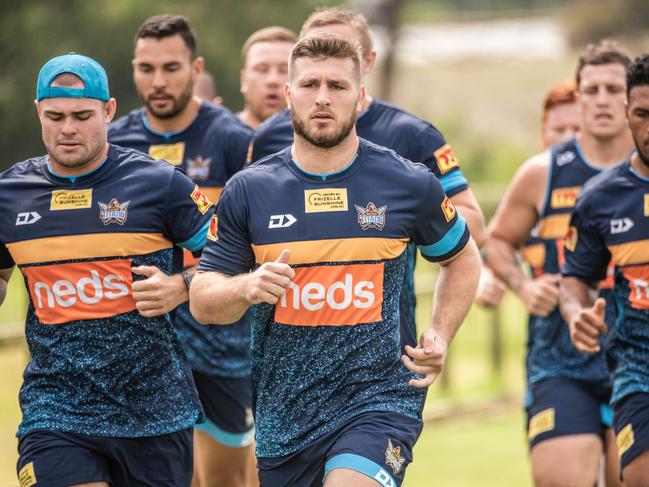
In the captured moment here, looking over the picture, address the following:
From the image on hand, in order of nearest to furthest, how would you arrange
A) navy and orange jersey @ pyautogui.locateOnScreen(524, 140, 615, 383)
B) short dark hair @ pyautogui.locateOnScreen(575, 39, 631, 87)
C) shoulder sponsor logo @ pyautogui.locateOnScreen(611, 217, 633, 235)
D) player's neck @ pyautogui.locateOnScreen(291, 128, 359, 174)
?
1. player's neck @ pyautogui.locateOnScreen(291, 128, 359, 174)
2. shoulder sponsor logo @ pyautogui.locateOnScreen(611, 217, 633, 235)
3. navy and orange jersey @ pyautogui.locateOnScreen(524, 140, 615, 383)
4. short dark hair @ pyautogui.locateOnScreen(575, 39, 631, 87)

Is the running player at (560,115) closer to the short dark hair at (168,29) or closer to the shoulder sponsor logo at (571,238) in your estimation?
the shoulder sponsor logo at (571,238)

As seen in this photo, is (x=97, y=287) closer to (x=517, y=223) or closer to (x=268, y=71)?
(x=268, y=71)

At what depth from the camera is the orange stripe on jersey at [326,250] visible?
17.5ft

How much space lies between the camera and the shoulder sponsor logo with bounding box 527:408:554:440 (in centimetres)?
714

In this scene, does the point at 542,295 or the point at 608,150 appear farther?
the point at 608,150

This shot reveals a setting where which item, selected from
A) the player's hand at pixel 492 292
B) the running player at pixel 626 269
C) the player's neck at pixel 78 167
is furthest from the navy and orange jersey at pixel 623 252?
the player's neck at pixel 78 167

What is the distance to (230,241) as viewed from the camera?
5.38 meters

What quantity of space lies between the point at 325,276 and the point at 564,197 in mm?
2666

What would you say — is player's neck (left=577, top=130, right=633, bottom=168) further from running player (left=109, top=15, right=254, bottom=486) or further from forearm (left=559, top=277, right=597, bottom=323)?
running player (left=109, top=15, right=254, bottom=486)

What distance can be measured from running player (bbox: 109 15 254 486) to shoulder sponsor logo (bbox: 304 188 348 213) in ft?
6.17

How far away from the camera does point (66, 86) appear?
5758 millimetres

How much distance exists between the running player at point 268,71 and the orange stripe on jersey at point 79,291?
2722mm

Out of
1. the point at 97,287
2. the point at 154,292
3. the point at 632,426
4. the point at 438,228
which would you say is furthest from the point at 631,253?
the point at 97,287

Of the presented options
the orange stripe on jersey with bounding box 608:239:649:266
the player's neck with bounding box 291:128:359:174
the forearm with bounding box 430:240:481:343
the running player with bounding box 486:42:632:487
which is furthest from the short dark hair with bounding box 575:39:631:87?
the player's neck with bounding box 291:128:359:174
